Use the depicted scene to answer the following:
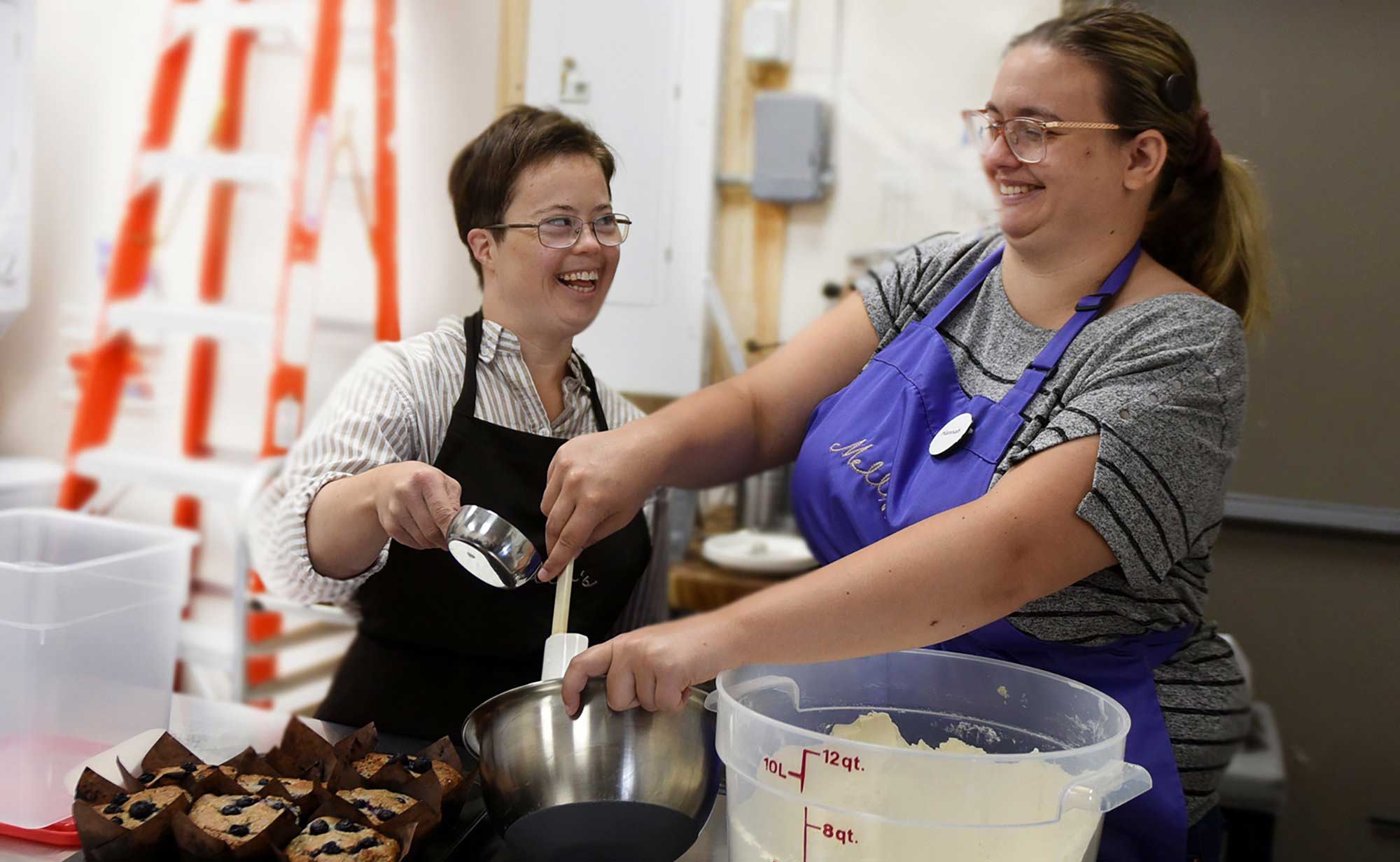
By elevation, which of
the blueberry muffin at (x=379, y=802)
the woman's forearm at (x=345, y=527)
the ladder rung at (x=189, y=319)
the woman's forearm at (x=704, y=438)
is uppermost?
the ladder rung at (x=189, y=319)

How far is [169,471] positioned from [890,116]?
1284mm

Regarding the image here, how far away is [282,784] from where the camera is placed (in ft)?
3.14

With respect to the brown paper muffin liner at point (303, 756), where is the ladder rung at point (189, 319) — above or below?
above

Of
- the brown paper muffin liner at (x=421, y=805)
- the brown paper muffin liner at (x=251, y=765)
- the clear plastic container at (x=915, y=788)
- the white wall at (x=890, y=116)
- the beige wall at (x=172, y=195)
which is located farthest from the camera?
the white wall at (x=890, y=116)

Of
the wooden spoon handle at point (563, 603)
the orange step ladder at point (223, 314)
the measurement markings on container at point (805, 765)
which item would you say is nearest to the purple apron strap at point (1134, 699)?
the measurement markings on container at point (805, 765)

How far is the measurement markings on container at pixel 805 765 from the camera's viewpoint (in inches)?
32.2

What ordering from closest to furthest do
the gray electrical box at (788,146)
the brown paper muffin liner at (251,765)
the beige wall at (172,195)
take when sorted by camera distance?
the brown paper muffin liner at (251,765) → the beige wall at (172,195) → the gray electrical box at (788,146)

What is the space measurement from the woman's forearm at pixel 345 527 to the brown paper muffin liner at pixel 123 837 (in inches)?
10.7

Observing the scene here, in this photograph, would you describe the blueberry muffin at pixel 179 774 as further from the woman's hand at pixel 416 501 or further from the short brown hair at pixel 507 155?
the short brown hair at pixel 507 155

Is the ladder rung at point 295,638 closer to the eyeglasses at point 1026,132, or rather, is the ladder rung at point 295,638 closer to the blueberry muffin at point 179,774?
the blueberry muffin at point 179,774

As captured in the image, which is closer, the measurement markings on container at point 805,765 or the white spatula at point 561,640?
the measurement markings on container at point 805,765

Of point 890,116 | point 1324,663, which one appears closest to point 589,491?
point 1324,663

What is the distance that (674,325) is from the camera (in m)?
1.25

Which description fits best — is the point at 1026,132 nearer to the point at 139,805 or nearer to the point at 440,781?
the point at 440,781
